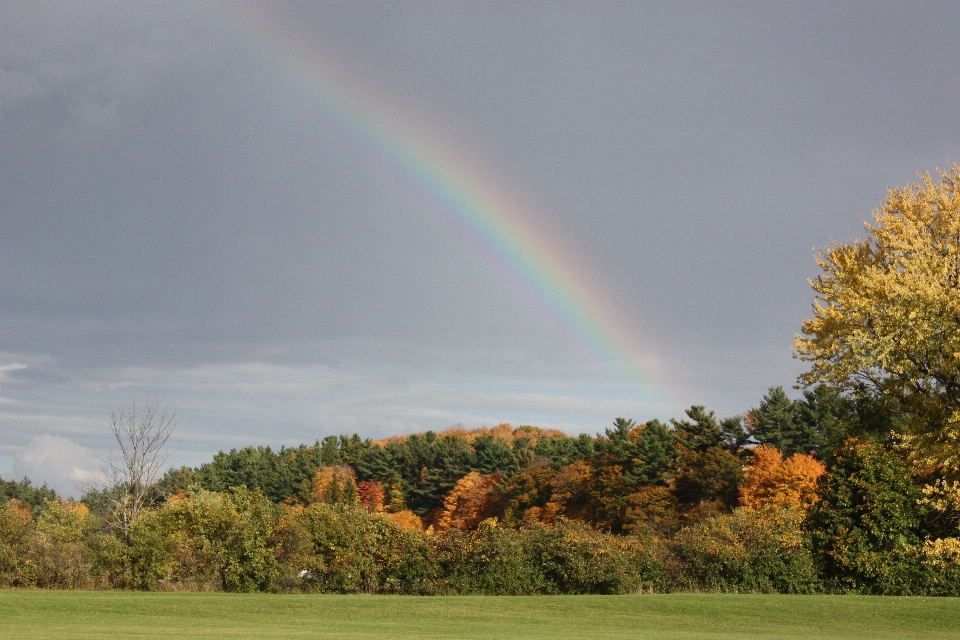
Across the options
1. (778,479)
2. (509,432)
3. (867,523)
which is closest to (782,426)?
(778,479)

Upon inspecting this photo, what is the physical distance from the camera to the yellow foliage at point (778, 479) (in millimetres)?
55094

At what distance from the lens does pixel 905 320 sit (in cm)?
2131

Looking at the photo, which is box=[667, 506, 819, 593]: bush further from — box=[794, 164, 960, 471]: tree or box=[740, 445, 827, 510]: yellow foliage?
box=[740, 445, 827, 510]: yellow foliage

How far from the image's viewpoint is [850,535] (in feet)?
107

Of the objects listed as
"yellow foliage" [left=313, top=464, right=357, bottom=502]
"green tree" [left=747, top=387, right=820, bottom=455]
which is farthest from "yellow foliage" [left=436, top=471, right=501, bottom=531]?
"green tree" [left=747, top=387, right=820, bottom=455]

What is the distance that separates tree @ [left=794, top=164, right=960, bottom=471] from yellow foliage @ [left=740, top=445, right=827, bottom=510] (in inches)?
1132

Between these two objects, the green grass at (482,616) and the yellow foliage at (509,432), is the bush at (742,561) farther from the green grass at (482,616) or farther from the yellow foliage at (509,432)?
the yellow foliage at (509,432)

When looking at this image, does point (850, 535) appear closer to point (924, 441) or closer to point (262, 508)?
point (924, 441)

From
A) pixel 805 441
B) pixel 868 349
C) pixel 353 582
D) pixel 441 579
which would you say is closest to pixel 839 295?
pixel 868 349

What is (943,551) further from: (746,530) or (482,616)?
(482,616)

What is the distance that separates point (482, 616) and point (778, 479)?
40129 mm

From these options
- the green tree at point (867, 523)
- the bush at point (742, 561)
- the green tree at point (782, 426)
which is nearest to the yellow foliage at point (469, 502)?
the green tree at point (782, 426)

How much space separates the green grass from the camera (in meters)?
19.4

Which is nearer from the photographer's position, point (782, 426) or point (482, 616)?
point (482, 616)
